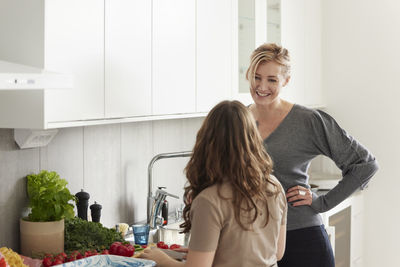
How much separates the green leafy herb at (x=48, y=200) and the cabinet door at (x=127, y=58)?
0.31 m

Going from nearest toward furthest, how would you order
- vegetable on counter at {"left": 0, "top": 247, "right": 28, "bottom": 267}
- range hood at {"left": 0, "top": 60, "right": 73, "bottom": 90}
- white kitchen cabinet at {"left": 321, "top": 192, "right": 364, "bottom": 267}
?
1. range hood at {"left": 0, "top": 60, "right": 73, "bottom": 90}
2. vegetable on counter at {"left": 0, "top": 247, "right": 28, "bottom": 267}
3. white kitchen cabinet at {"left": 321, "top": 192, "right": 364, "bottom": 267}

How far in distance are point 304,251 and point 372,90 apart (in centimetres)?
187

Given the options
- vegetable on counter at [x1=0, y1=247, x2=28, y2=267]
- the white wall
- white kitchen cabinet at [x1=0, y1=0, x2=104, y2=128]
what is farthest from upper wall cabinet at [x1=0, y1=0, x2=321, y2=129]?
the white wall

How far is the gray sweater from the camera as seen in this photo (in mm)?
2332

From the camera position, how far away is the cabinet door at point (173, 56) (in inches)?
93.4

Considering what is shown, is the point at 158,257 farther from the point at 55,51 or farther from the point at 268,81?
the point at 268,81

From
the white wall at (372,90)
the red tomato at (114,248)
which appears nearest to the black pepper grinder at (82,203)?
the red tomato at (114,248)

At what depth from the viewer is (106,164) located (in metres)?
2.64

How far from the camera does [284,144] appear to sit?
7.64ft

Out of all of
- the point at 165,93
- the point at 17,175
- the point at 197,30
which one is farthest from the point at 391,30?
the point at 17,175

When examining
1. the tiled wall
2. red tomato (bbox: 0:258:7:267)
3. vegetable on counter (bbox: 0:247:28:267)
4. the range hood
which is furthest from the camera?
the tiled wall

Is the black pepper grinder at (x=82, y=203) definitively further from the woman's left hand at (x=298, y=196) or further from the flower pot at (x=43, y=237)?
the woman's left hand at (x=298, y=196)

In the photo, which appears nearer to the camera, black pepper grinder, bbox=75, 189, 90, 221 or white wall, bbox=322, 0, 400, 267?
black pepper grinder, bbox=75, 189, 90, 221

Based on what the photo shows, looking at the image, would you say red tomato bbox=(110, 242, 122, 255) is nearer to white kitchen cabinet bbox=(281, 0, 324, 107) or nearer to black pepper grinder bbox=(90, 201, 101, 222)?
black pepper grinder bbox=(90, 201, 101, 222)
